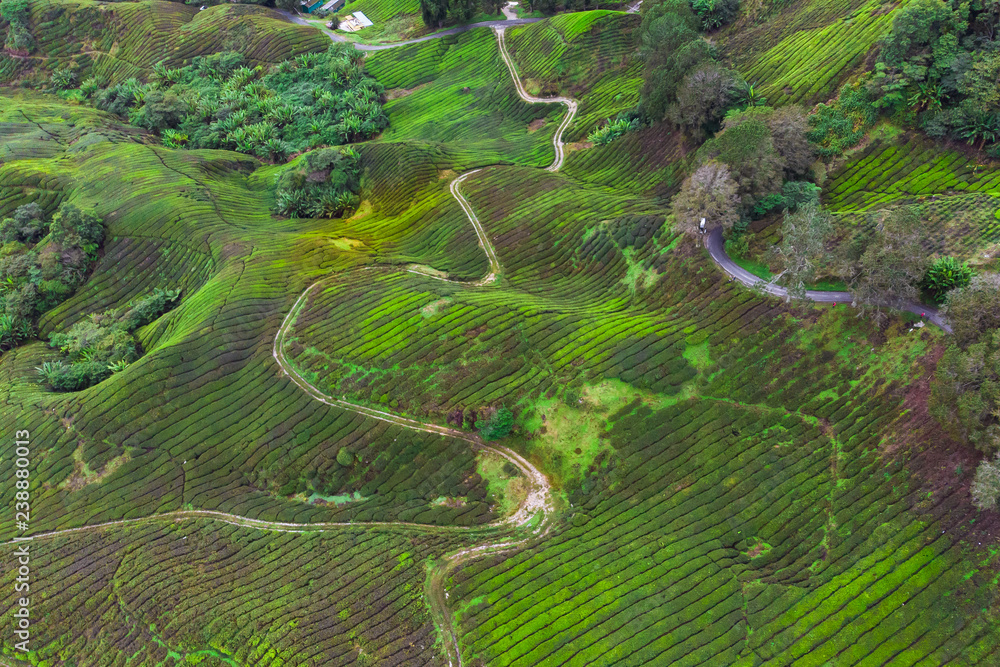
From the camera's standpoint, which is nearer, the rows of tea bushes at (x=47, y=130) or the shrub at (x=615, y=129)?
the shrub at (x=615, y=129)

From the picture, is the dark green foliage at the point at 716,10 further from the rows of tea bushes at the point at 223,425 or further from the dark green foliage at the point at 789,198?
the rows of tea bushes at the point at 223,425

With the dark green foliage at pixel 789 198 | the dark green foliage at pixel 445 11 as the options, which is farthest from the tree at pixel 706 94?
the dark green foliage at pixel 445 11

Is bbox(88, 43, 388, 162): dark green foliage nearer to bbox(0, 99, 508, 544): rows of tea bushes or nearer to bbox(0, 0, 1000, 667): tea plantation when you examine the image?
bbox(0, 0, 1000, 667): tea plantation

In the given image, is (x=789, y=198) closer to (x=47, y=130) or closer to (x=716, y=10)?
(x=716, y=10)

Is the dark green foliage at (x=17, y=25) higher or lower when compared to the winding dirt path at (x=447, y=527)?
higher

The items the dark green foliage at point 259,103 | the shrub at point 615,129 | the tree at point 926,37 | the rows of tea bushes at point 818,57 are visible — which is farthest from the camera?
the dark green foliage at point 259,103

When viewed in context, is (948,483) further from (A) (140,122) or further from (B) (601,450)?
(A) (140,122)

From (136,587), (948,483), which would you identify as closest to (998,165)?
(948,483)
